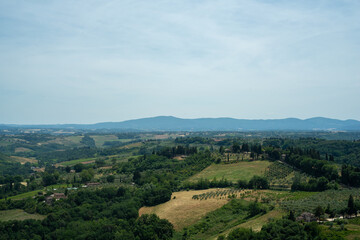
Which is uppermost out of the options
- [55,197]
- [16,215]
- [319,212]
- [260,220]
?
[319,212]

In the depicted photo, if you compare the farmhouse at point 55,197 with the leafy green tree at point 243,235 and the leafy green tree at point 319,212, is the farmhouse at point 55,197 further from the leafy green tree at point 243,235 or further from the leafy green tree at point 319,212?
the leafy green tree at point 319,212

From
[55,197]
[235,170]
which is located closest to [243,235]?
[235,170]

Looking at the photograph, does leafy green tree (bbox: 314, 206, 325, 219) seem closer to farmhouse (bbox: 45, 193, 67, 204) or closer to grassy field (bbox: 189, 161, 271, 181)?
grassy field (bbox: 189, 161, 271, 181)

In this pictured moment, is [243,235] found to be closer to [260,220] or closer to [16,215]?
[260,220]

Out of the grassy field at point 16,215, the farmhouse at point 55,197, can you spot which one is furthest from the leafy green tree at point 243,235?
the farmhouse at point 55,197

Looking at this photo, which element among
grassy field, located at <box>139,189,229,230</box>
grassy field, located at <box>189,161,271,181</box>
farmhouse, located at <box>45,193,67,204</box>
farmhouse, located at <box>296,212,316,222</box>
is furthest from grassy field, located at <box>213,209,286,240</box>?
farmhouse, located at <box>45,193,67,204</box>

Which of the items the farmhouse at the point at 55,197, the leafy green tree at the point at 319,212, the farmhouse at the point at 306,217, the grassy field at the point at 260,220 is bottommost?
the farmhouse at the point at 55,197

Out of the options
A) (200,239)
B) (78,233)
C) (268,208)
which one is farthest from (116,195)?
(268,208)
